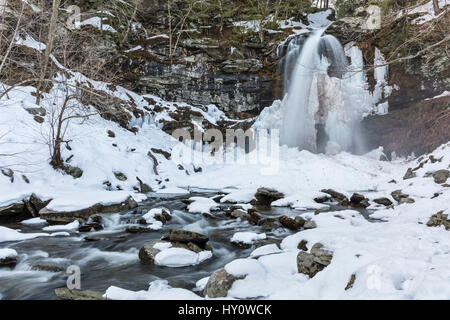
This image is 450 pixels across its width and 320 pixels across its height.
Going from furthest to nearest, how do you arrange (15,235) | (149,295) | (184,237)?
(15,235) < (184,237) < (149,295)

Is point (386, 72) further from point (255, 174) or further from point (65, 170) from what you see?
point (65, 170)

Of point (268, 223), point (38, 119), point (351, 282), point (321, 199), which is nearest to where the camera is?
point (351, 282)

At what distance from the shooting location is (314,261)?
329cm

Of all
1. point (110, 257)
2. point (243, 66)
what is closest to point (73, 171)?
point (110, 257)

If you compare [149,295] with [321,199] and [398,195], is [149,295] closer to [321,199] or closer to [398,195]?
[321,199]

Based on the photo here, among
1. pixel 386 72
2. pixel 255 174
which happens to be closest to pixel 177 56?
pixel 255 174

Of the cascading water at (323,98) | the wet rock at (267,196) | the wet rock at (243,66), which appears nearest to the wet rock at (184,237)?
the wet rock at (267,196)

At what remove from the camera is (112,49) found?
57.3ft

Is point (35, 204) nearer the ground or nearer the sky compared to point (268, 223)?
nearer the sky

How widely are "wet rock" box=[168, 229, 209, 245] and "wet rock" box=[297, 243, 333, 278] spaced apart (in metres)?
2.15

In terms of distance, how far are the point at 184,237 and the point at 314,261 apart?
248cm

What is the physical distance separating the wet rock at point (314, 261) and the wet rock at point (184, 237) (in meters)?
2.15

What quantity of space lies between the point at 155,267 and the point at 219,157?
11417mm

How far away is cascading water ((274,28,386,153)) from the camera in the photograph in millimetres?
15688
